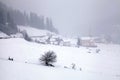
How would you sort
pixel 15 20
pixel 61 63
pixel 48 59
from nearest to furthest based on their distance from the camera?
pixel 48 59 → pixel 61 63 → pixel 15 20

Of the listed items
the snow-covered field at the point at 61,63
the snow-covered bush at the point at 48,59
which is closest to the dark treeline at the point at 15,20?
the snow-covered field at the point at 61,63

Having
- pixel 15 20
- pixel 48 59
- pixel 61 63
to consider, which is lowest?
pixel 61 63

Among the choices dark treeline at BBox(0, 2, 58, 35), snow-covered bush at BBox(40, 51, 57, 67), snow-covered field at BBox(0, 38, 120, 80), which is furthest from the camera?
dark treeline at BBox(0, 2, 58, 35)

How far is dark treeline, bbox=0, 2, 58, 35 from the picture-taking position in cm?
→ 529

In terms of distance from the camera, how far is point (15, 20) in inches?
263

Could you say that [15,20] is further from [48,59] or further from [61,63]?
[61,63]

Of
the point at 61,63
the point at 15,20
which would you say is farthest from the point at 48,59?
the point at 15,20

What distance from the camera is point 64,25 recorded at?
5.70 m

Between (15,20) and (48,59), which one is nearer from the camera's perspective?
(48,59)

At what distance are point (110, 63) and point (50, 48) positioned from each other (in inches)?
67.1

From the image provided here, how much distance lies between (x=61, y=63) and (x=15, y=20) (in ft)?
12.1

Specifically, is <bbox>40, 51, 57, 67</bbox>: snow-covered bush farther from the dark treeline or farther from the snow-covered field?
the dark treeline

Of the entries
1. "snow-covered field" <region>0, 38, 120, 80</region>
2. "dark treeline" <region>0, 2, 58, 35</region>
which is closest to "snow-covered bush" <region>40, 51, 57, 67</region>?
"snow-covered field" <region>0, 38, 120, 80</region>

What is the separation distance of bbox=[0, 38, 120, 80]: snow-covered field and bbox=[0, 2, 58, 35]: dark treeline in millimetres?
1394
